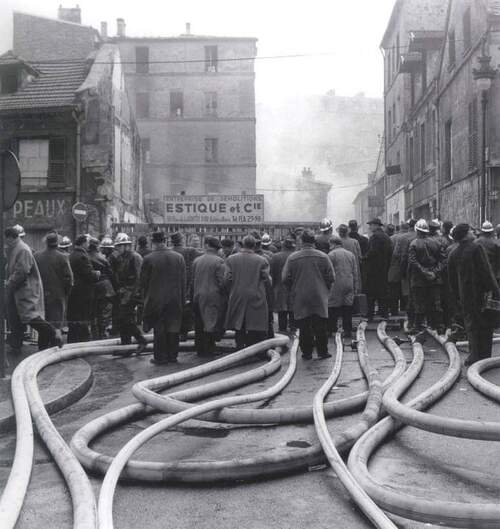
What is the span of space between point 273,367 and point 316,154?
206ft

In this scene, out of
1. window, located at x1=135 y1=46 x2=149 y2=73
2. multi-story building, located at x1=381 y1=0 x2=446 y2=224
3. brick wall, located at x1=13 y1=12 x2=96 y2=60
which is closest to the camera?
multi-story building, located at x1=381 y1=0 x2=446 y2=224

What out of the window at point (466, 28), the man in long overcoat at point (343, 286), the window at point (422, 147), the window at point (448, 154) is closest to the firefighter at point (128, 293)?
the man in long overcoat at point (343, 286)

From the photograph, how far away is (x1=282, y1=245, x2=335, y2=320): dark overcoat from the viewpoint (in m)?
10.3

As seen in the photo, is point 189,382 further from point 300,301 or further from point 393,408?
point 393,408

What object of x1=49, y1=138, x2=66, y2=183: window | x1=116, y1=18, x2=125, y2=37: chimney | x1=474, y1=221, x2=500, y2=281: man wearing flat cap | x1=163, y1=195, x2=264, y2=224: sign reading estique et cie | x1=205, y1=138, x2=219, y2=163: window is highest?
x1=116, y1=18, x2=125, y2=37: chimney

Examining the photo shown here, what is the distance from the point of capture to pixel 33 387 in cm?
697

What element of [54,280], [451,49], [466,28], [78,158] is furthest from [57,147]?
[54,280]

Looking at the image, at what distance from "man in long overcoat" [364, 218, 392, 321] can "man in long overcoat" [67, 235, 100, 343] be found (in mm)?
5470

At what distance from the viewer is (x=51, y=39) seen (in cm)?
3956

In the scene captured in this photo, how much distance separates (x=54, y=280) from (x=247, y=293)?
2.95 metres

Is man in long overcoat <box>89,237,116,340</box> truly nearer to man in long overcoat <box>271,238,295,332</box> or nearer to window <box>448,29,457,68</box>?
man in long overcoat <box>271,238,295,332</box>

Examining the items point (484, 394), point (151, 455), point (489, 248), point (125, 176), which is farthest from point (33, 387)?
point (125, 176)

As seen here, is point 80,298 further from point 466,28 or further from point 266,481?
point 466,28

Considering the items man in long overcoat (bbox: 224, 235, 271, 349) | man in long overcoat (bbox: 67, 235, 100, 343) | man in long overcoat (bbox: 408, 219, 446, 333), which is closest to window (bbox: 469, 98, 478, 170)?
man in long overcoat (bbox: 408, 219, 446, 333)
